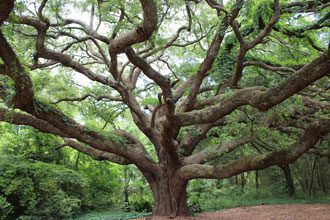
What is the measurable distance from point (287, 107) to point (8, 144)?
979 centimetres

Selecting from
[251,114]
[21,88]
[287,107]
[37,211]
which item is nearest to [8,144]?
[37,211]

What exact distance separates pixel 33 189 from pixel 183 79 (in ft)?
20.2

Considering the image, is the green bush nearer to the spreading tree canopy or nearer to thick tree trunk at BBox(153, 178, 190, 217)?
the spreading tree canopy

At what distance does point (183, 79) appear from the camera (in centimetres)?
1127

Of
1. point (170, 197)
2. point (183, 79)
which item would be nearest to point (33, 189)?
point (170, 197)

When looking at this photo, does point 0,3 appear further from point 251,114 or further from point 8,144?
point 8,144

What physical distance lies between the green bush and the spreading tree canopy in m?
1.19

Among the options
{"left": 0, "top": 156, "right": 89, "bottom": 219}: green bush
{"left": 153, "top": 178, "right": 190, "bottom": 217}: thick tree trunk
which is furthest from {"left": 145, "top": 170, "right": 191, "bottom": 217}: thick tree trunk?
{"left": 0, "top": 156, "right": 89, "bottom": 219}: green bush

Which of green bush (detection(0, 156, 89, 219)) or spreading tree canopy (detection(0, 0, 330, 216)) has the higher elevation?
spreading tree canopy (detection(0, 0, 330, 216))

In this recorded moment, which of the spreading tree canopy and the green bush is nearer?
the spreading tree canopy

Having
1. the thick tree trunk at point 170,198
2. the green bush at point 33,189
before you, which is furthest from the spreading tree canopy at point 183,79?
the green bush at point 33,189

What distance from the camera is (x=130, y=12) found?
23.9 ft

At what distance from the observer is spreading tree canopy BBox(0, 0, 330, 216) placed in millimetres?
5691

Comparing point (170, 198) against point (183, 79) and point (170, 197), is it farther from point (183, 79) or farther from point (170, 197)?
point (183, 79)
